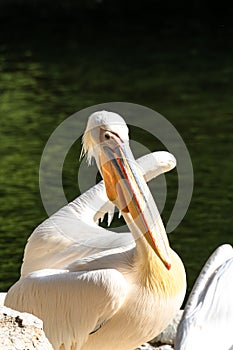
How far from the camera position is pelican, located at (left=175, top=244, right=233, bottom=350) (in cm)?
255

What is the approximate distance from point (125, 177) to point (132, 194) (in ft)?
0.23

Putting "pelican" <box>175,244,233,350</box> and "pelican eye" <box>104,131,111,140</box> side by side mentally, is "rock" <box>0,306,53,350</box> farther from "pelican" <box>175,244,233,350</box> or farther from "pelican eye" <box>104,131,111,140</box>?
"pelican eye" <box>104,131,111,140</box>

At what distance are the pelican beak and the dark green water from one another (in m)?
2.11

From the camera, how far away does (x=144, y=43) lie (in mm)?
15734

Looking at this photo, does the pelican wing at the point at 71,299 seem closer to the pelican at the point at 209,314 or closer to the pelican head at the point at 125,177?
the pelican head at the point at 125,177

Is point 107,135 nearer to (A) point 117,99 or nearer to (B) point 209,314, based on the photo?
(B) point 209,314

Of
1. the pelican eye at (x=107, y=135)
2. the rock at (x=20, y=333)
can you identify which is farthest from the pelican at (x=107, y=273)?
the rock at (x=20, y=333)

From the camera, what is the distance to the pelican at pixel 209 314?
8.37ft

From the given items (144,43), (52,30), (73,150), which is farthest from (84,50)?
(73,150)

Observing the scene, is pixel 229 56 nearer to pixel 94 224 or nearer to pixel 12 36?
pixel 12 36

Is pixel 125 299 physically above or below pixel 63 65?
above

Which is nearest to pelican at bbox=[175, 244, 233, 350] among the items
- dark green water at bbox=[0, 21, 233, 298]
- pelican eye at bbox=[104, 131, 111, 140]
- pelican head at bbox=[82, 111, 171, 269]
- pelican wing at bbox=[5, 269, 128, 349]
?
pelican wing at bbox=[5, 269, 128, 349]

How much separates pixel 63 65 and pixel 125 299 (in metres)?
10.7

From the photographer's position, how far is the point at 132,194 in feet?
12.3
